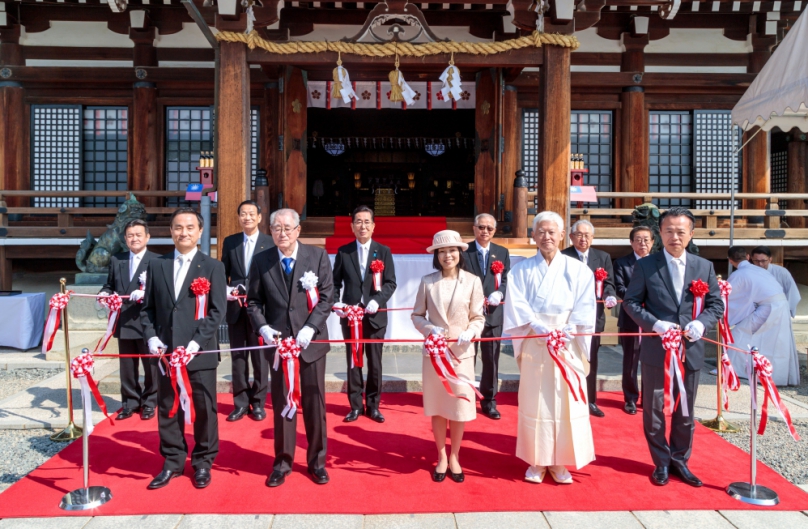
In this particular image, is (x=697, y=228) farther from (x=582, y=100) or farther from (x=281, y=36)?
(x=281, y=36)

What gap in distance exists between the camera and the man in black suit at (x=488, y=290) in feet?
17.4

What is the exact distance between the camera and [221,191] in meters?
7.64

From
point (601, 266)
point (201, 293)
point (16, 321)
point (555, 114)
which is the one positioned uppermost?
point (555, 114)

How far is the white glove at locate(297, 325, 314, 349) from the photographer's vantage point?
363 cm

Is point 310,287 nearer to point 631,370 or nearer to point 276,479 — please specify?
point 276,479

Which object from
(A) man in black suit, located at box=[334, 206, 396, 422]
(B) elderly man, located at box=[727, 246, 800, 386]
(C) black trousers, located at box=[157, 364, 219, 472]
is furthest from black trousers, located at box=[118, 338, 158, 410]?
(B) elderly man, located at box=[727, 246, 800, 386]

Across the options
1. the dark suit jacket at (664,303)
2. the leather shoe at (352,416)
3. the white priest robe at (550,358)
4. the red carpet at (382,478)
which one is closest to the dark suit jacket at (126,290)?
the red carpet at (382,478)

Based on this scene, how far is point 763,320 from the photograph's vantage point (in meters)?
6.68

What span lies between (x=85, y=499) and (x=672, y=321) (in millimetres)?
3957

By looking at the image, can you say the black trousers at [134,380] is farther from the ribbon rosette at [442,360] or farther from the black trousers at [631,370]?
the black trousers at [631,370]

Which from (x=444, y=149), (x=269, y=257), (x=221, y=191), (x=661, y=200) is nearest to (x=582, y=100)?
(x=661, y=200)

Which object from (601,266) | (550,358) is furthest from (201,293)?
(601,266)

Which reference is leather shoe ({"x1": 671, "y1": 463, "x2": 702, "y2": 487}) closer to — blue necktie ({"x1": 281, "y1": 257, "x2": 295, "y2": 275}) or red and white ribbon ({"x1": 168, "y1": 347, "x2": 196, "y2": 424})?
blue necktie ({"x1": 281, "y1": 257, "x2": 295, "y2": 275})

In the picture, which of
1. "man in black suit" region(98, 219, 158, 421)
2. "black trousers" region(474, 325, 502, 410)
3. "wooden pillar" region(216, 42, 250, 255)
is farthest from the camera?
"wooden pillar" region(216, 42, 250, 255)
